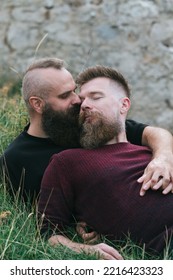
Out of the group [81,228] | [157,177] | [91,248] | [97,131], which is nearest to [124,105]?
[97,131]

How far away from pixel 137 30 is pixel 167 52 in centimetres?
42

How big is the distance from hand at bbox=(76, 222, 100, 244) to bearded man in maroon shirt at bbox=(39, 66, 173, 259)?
0.11 ft

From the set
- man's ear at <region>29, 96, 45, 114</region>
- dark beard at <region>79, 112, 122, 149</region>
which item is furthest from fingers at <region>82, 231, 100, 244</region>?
man's ear at <region>29, 96, 45, 114</region>

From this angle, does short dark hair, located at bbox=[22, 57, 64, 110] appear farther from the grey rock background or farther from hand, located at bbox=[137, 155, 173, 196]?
the grey rock background

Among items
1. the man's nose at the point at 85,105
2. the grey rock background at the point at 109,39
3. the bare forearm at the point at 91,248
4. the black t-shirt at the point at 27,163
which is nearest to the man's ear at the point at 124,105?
the man's nose at the point at 85,105

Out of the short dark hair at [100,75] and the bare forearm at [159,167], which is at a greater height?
the short dark hair at [100,75]

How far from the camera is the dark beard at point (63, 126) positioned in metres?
4.05

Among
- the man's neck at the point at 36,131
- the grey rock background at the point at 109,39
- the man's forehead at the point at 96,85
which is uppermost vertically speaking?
the man's forehead at the point at 96,85

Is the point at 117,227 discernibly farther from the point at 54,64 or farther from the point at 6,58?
the point at 6,58

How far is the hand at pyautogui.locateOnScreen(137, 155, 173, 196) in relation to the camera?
3.47 metres

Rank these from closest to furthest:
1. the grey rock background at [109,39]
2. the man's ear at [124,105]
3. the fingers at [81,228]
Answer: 1. the fingers at [81,228]
2. the man's ear at [124,105]
3. the grey rock background at [109,39]

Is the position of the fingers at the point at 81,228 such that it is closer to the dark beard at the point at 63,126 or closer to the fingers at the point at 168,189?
the fingers at the point at 168,189

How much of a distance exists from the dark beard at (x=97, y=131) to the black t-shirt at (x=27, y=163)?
0.91ft
